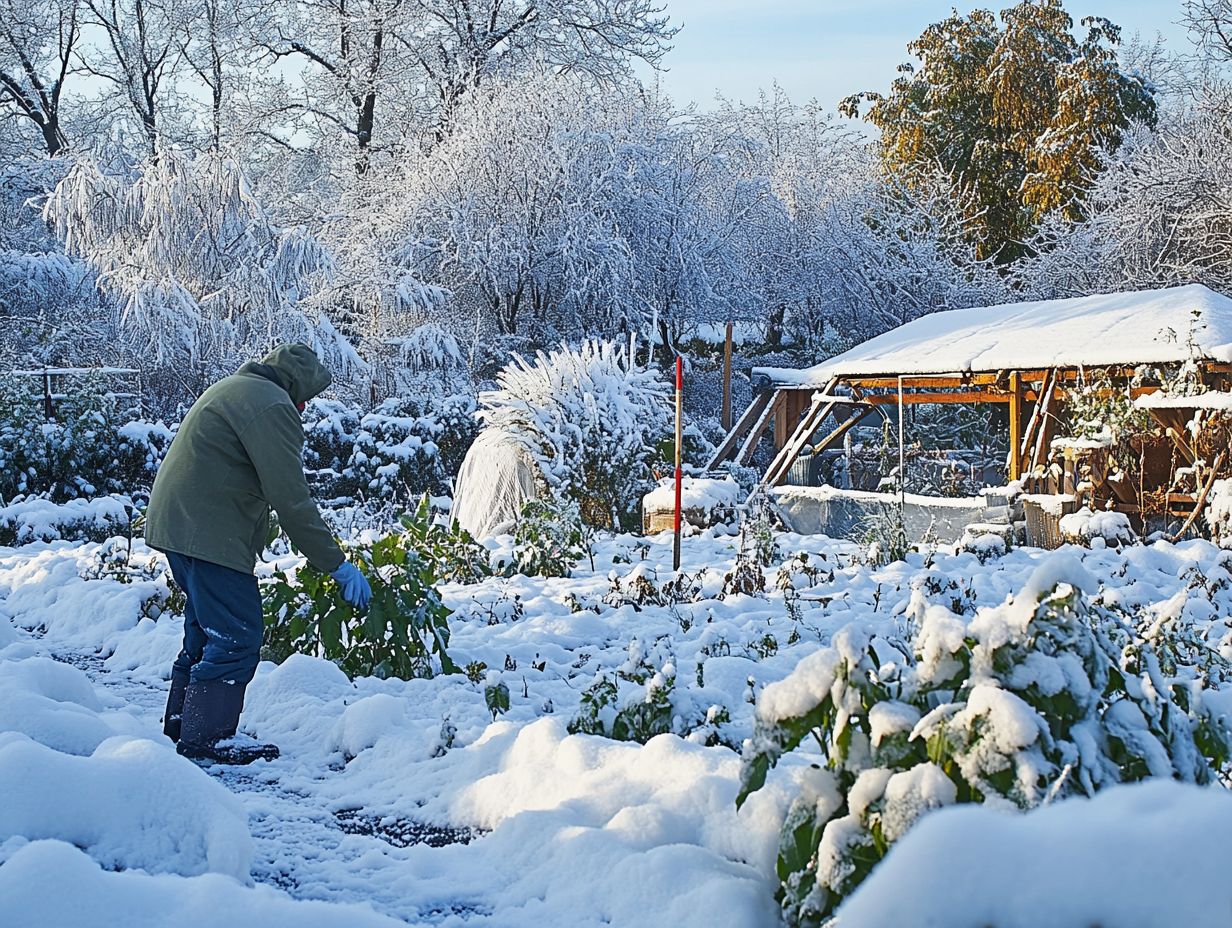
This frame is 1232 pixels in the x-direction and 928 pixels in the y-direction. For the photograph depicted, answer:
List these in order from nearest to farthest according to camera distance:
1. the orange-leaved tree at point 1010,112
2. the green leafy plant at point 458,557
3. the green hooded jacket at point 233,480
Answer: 1. the green hooded jacket at point 233,480
2. the green leafy plant at point 458,557
3. the orange-leaved tree at point 1010,112

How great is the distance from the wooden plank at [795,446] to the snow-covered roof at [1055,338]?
634mm

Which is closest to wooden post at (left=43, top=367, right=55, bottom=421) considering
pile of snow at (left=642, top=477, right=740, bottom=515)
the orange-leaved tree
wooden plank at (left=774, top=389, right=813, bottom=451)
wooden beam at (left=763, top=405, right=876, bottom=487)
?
pile of snow at (left=642, top=477, right=740, bottom=515)

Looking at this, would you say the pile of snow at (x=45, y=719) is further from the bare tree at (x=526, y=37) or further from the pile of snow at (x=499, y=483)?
the bare tree at (x=526, y=37)

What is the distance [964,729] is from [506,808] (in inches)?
72.3

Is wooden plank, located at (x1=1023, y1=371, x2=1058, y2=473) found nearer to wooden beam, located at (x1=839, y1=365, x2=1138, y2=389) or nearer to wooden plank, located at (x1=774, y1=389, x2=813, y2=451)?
wooden beam, located at (x1=839, y1=365, x2=1138, y2=389)

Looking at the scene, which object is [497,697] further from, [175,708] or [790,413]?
[790,413]

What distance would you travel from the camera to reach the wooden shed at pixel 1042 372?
11148 mm

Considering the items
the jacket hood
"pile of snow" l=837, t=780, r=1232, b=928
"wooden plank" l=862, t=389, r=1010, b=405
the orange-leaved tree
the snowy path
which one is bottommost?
the snowy path

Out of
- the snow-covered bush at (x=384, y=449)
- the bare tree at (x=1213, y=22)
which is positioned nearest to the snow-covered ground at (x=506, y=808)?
the snow-covered bush at (x=384, y=449)

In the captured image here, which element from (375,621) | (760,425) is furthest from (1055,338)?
(375,621)

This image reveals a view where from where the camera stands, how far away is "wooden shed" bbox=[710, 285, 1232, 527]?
11.1m

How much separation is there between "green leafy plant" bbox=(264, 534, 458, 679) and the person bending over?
873 mm

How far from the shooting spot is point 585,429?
12000 mm

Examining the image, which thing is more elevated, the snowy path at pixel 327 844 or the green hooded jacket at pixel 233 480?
the green hooded jacket at pixel 233 480
